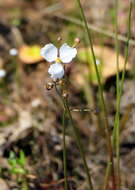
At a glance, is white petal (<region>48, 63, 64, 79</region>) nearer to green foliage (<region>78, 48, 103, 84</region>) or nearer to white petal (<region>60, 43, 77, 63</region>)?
white petal (<region>60, 43, 77, 63</region>)

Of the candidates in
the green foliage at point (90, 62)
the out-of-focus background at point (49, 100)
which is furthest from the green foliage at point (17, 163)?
the green foliage at point (90, 62)

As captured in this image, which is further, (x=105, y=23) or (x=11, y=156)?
(x=105, y=23)

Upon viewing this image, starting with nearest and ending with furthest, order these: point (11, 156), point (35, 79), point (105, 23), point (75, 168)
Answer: point (11, 156), point (75, 168), point (35, 79), point (105, 23)

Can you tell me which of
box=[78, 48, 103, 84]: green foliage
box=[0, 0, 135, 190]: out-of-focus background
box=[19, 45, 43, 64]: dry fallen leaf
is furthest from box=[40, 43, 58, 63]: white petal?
box=[19, 45, 43, 64]: dry fallen leaf

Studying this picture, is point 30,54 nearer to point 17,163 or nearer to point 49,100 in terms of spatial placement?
point 49,100

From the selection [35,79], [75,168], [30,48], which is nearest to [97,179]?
[75,168]

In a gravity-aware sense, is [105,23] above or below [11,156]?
above

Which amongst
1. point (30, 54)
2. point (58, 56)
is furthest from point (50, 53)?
point (30, 54)

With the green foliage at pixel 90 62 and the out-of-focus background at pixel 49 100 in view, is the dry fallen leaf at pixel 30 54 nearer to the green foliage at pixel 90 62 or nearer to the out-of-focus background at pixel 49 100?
the out-of-focus background at pixel 49 100

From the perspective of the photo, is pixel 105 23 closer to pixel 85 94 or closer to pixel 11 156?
pixel 85 94
